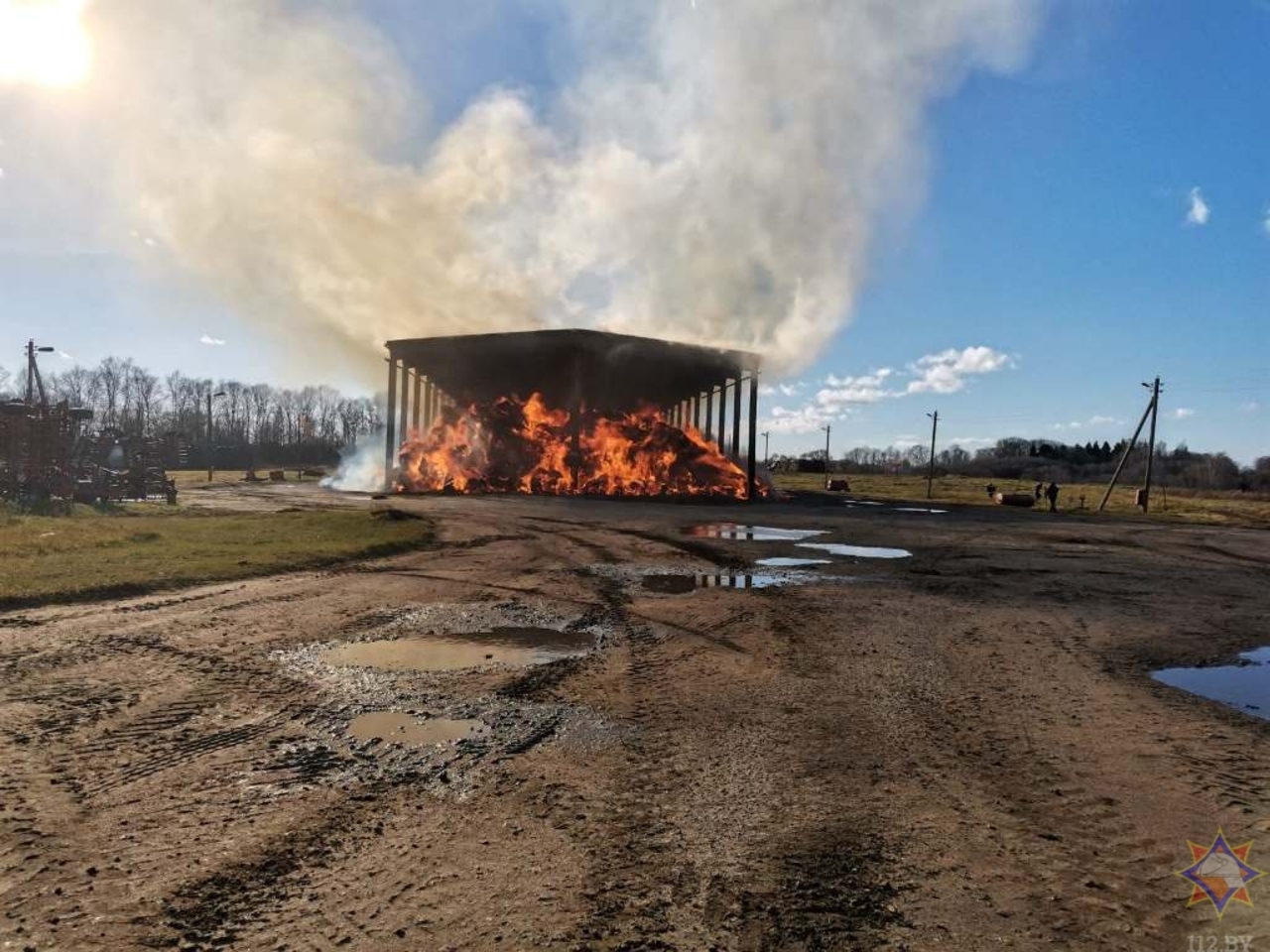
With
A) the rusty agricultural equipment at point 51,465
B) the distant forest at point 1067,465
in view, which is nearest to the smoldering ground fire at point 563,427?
the rusty agricultural equipment at point 51,465

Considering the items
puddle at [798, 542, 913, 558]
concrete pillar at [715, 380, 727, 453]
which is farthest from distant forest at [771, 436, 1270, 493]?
puddle at [798, 542, 913, 558]

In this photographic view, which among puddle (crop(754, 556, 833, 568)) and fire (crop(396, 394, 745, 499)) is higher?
fire (crop(396, 394, 745, 499))

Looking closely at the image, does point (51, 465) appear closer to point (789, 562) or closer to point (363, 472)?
point (363, 472)

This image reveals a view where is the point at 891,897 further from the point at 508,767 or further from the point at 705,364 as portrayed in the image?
the point at 705,364

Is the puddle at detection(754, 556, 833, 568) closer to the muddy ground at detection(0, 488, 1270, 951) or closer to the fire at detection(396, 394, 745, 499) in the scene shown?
the muddy ground at detection(0, 488, 1270, 951)

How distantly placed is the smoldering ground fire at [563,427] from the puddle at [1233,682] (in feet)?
101

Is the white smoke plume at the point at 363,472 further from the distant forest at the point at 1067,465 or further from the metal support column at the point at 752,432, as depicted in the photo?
the distant forest at the point at 1067,465

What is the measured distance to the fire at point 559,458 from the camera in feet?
129

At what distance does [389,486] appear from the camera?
4025 cm

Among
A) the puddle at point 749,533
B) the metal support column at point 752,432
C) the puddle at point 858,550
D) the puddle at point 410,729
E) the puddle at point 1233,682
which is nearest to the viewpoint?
the puddle at point 410,729

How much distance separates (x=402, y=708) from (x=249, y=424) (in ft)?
419

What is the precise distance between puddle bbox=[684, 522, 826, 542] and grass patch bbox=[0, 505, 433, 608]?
802 cm

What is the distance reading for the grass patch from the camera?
10031 mm

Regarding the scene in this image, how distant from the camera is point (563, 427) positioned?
133 ft
